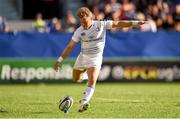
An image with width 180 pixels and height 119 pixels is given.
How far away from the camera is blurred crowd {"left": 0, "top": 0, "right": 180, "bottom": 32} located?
2759 cm

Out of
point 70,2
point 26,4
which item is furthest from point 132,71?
point 26,4

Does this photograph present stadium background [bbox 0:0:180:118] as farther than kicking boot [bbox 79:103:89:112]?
Yes

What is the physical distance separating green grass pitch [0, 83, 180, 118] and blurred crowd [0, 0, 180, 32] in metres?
7.15

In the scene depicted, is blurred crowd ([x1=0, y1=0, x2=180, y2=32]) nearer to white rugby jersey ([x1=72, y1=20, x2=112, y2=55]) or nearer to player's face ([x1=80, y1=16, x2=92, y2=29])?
white rugby jersey ([x1=72, y1=20, x2=112, y2=55])

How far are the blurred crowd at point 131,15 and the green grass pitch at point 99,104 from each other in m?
7.15

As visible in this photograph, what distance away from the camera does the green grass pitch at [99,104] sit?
1290 centimetres

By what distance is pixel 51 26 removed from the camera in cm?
2773

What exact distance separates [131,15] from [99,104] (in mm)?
12637

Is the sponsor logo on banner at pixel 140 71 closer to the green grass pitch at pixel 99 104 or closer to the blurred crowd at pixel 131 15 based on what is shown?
the blurred crowd at pixel 131 15

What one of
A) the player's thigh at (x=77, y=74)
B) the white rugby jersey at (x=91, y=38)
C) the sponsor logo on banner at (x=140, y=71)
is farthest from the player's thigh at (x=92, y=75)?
the sponsor logo on banner at (x=140, y=71)

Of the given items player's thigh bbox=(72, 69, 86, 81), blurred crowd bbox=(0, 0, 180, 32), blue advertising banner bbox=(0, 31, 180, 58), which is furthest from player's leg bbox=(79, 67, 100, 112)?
blurred crowd bbox=(0, 0, 180, 32)

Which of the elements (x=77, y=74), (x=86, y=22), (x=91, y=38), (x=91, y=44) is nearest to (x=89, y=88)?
(x=77, y=74)

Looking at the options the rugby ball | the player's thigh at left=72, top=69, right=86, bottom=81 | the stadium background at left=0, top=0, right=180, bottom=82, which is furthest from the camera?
the stadium background at left=0, top=0, right=180, bottom=82

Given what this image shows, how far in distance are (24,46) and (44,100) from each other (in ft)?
26.3
